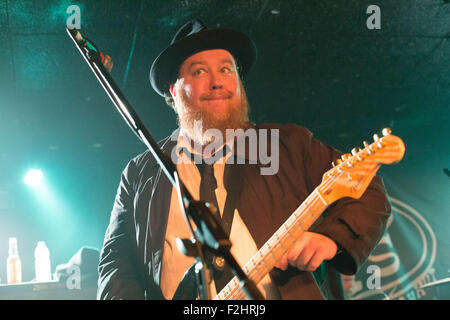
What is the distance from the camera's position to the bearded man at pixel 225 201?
1546 millimetres

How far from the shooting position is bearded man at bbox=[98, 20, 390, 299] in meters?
1.55

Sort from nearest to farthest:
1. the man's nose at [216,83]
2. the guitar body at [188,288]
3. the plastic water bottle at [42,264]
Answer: the guitar body at [188,288], the man's nose at [216,83], the plastic water bottle at [42,264]

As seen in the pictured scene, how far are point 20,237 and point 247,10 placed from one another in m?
3.76

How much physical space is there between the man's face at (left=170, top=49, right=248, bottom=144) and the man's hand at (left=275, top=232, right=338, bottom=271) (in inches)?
33.0

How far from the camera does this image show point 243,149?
6.44 ft

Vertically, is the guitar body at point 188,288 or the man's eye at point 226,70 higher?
the man's eye at point 226,70

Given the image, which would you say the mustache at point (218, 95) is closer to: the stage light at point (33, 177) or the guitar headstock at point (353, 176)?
the guitar headstock at point (353, 176)

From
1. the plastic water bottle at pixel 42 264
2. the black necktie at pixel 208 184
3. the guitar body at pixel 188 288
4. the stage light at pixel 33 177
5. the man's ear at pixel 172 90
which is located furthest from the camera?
the stage light at pixel 33 177

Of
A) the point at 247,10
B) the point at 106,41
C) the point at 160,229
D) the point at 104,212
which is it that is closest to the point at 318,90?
the point at 247,10

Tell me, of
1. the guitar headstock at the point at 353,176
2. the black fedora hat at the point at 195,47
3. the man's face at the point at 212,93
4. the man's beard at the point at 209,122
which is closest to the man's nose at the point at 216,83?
the man's face at the point at 212,93

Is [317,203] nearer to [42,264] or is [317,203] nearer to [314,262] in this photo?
[314,262]

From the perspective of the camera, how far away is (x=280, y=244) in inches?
58.4

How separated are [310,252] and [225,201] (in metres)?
0.49
